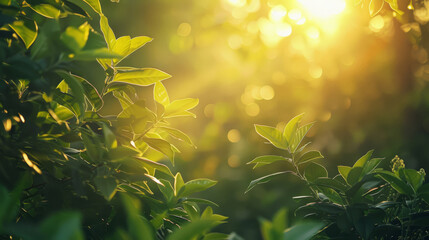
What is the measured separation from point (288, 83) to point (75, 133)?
23.1 ft

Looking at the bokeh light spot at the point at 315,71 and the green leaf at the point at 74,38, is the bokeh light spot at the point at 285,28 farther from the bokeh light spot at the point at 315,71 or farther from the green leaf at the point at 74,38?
the green leaf at the point at 74,38

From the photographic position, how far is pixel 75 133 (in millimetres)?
1074

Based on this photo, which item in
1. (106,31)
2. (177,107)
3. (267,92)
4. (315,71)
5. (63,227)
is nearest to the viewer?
(63,227)

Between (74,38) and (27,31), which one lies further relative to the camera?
(27,31)

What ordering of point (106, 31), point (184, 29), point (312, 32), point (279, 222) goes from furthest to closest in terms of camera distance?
1. point (184, 29)
2. point (312, 32)
3. point (106, 31)
4. point (279, 222)

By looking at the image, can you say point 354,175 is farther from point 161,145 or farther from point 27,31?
point 27,31

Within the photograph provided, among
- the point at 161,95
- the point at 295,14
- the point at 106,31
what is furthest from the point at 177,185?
the point at 295,14

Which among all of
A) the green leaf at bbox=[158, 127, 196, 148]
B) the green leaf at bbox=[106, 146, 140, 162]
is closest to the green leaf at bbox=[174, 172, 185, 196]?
the green leaf at bbox=[158, 127, 196, 148]

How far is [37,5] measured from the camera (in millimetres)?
1097

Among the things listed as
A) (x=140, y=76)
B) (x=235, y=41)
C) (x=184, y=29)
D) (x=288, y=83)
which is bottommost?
(x=288, y=83)

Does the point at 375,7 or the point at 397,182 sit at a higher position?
the point at 375,7

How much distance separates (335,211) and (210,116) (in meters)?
8.48

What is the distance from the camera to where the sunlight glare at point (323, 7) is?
2.62 metres

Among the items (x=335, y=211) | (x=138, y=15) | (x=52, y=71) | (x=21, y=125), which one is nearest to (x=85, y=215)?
(x=21, y=125)
